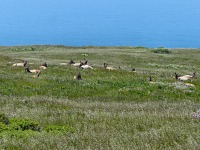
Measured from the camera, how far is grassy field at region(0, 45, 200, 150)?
23.8 feet

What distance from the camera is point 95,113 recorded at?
39.2 feet

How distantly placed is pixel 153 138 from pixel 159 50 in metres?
64.6

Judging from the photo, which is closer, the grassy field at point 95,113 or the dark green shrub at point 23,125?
the grassy field at point 95,113

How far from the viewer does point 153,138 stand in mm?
7297

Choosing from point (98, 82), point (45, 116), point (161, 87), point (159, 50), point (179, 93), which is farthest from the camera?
point (159, 50)

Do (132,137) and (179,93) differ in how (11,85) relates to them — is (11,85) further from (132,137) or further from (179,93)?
(132,137)

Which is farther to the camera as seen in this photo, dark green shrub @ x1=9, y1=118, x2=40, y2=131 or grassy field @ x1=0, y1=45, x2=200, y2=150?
dark green shrub @ x1=9, y1=118, x2=40, y2=131

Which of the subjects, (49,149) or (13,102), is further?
(13,102)

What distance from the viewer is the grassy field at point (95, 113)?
286 inches

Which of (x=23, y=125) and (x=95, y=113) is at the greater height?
(x=23, y=125)

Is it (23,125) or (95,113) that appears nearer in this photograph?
(23,125)

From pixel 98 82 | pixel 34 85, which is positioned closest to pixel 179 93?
pixel 98 82

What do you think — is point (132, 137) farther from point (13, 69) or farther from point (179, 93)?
point (13, 69)

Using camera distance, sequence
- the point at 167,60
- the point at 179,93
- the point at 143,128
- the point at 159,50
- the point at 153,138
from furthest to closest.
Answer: the point at 159,50 → the point at 167,60 → the point at 179,93 → the point at 143,128 → the point at 153,138
